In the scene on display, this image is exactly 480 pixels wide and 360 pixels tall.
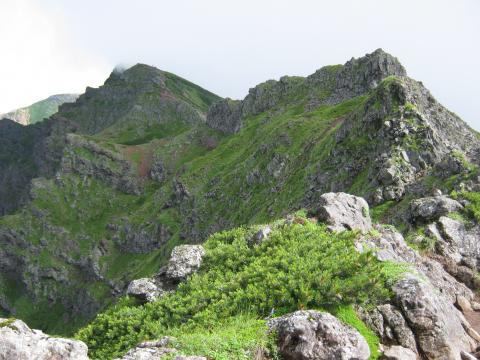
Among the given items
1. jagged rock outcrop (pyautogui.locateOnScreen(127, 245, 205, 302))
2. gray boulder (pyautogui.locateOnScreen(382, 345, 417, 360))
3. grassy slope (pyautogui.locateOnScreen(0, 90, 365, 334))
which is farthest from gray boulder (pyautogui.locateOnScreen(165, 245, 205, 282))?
grassy slope (pyautogui.locateOnScreen(0, 90, 365, 334))

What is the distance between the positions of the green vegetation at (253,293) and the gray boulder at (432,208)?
548 inches

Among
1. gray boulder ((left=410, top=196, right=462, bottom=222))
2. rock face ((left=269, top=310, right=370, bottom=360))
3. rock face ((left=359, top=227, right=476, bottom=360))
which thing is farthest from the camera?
gray boulder ((left=410, top=196, right=462, bottom=222))

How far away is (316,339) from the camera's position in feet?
41.6

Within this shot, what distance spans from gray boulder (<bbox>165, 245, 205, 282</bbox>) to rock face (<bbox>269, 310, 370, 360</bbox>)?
Answer: 818 cm

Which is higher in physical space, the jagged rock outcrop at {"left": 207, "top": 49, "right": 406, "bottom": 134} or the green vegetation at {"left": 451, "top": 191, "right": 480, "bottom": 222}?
→ the jagged rock outcrop at {"left": 207, "top": 49, "right": 406, "bottom": 134}

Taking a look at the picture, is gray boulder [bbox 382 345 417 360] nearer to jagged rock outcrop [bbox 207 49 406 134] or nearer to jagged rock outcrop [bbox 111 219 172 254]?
jagged rock outcrop [bbox 207 49 406 134]

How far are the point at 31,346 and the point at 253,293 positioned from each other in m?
7.71

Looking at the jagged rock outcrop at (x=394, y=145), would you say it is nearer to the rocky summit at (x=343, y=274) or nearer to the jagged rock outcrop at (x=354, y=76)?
the rocky summit at (x=343, y=274)

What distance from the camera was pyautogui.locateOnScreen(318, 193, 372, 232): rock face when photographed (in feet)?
77.0

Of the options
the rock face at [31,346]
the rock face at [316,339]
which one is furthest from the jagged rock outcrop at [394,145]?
the rock face at [31,346]

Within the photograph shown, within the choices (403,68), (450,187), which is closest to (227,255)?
(450,187)

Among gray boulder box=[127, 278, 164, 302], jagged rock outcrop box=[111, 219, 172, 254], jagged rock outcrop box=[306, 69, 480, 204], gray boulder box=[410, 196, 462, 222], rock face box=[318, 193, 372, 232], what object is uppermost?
jagged rock outcrop box=[306, 69, 480, 204]

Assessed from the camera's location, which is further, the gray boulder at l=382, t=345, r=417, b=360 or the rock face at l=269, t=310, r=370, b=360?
the gray boulder at l=382, t=345, r=417, b=360

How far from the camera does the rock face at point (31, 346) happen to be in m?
10.8
